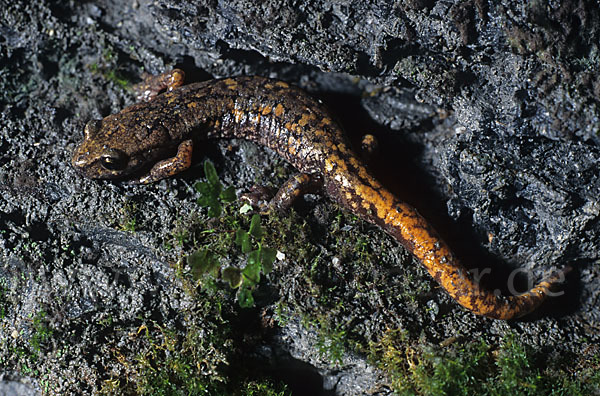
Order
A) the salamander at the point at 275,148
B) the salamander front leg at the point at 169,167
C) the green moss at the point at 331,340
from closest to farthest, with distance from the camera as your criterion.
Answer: the green moss at the point at 331,340
the salamander at the point at 275,148
the salamander front leg at the point at 169,167

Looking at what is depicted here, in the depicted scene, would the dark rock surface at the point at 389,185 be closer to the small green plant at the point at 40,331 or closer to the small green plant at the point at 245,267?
the small green plant at the point at 40,331

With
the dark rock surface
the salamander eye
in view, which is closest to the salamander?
the salamander eye

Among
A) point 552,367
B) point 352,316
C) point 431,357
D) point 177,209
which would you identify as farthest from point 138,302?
point 552,367

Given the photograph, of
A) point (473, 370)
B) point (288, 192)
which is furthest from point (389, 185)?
point (473, 370)

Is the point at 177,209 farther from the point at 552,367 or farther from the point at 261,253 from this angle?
the point at 552,367

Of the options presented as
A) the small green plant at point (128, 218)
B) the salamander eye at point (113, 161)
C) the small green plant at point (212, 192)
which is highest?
the small green plant at point (212, 192)

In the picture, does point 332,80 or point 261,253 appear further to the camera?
point 332,80

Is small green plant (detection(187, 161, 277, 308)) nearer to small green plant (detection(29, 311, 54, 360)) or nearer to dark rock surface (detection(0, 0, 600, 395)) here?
dark rock surface (detection(0, 0, 600, 395))

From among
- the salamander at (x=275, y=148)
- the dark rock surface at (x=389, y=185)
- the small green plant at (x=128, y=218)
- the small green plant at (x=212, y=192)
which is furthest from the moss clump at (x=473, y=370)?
the small green plant at (x=128, y=218)
